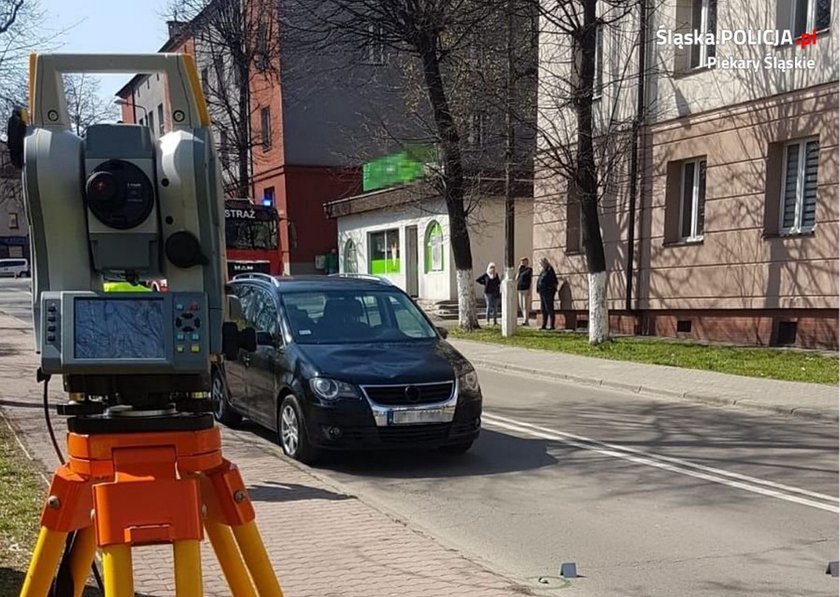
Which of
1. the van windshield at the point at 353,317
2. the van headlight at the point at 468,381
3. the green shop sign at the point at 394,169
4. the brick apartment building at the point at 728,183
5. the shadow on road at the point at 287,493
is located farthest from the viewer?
the green shop sign at the point at 394,169

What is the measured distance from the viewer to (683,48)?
16719 millimetres

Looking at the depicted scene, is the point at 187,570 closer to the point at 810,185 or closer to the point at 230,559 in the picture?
the point at 230,559

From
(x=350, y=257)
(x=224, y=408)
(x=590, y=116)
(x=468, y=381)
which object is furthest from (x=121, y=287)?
(x=350, y=257)

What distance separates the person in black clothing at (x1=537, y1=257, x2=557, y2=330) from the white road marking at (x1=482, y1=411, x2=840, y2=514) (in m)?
11.3

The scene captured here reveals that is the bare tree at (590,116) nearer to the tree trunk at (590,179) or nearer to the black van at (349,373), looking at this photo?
the tree trunk at (590,179)

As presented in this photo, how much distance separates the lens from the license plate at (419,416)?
255 inches

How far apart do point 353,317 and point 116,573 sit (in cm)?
559

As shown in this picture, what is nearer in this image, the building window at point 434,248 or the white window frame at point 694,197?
the white window frame at point 694,197

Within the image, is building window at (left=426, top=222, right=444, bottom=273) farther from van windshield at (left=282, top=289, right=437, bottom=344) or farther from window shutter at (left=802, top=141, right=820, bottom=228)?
van windshield at (left=282, top=289, right=437, bottom=344)

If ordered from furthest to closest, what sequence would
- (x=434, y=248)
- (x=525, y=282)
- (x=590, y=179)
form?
(x=434, y=248) → (x=525, y=282) → (x=590, y=179)

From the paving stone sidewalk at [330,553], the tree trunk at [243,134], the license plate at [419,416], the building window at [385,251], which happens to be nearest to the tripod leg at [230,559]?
the paving stone sidewalk at [330,553]

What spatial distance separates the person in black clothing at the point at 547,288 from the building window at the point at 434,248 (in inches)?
245

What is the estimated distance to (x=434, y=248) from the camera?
86.5ft

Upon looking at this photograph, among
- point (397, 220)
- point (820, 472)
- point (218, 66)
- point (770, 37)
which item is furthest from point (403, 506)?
point (218, 66)
